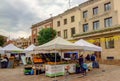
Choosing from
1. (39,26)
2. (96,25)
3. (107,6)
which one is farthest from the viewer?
(39,26)

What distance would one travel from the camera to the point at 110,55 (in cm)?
2792

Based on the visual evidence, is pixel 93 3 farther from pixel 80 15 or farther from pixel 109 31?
pixel 109 31

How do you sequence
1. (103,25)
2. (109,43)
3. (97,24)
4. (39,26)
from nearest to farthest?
(109,43) < (103,25) < (97,24) < (39,26)

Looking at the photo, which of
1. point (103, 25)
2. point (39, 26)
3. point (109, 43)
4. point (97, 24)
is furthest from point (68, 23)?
point (39, 26)

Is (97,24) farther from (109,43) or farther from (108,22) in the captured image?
(109,43)

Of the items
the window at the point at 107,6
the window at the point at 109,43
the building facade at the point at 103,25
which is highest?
the window at the point at 107,6

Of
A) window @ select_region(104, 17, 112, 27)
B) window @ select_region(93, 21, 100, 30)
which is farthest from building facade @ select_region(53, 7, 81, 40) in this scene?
window @ select_region(104, 17, 112, 27)

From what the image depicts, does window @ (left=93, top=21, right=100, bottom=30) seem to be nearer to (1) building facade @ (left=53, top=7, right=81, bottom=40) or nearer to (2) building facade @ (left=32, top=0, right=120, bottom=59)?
(2) building facade @ (left=32, top=0, right=120, bottom=59)

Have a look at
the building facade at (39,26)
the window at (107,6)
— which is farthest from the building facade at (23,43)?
the window at (107,6)

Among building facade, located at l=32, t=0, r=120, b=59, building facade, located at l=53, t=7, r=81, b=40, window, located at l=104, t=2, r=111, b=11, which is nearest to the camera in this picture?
building facade, located at l=32, t=0, r=120, b=59

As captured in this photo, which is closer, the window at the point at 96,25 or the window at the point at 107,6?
the window at the point at 107,6

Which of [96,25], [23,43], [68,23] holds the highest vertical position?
[68,23]

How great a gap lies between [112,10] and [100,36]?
420 centimetres

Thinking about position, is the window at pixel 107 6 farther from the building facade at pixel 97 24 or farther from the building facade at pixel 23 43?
the building facade at pixel 23 43
